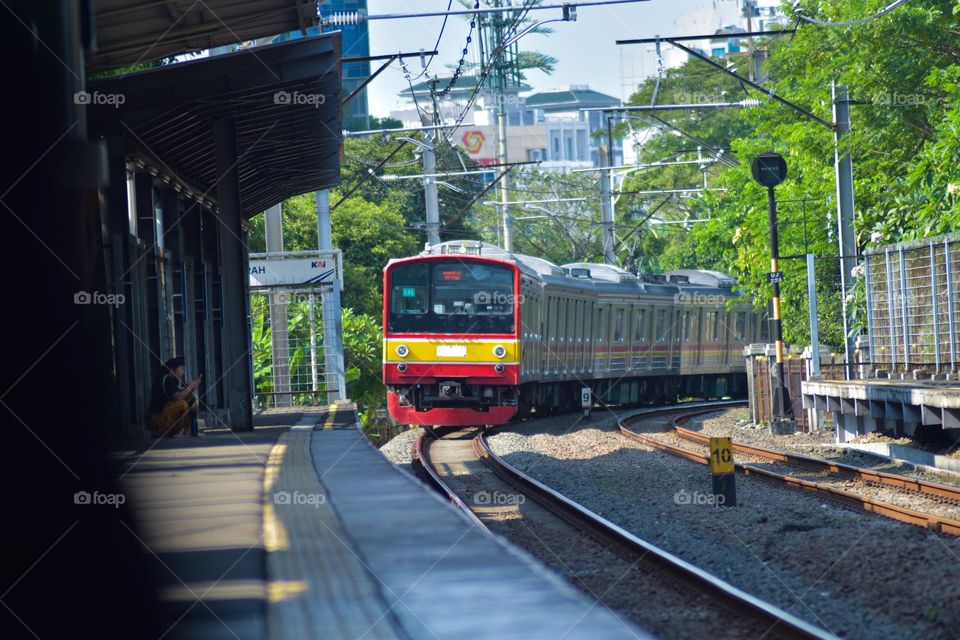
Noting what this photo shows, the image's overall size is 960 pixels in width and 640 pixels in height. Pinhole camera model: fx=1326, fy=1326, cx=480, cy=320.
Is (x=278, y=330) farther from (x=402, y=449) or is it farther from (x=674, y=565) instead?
(x=674, y=565)

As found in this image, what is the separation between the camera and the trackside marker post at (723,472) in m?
11.2

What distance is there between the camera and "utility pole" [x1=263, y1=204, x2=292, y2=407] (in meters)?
21.1

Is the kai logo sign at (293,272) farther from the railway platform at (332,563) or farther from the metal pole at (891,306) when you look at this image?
the railway platform at (332,563)

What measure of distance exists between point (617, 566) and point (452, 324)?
13.0 metres

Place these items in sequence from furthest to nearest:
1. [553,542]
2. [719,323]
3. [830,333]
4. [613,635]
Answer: [719,323] → [830,333] → [553,542] → [613,635]

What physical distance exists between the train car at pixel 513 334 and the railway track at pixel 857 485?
11.2 feet

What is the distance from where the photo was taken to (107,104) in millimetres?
11062

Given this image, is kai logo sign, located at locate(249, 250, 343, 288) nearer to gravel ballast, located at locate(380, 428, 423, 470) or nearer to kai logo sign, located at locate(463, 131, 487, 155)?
gravel ballast, located at locate(380, 428, 423, 470)

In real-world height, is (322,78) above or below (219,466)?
above

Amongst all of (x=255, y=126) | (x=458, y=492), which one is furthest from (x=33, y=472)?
(x=255, y=126)

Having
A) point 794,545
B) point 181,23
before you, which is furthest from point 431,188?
A: point 794,545

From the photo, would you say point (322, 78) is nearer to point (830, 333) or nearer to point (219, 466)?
point (219, 466)

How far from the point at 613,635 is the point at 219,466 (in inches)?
257

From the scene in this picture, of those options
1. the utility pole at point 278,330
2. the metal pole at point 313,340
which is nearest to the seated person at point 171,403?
the utility pole at point 278,330
